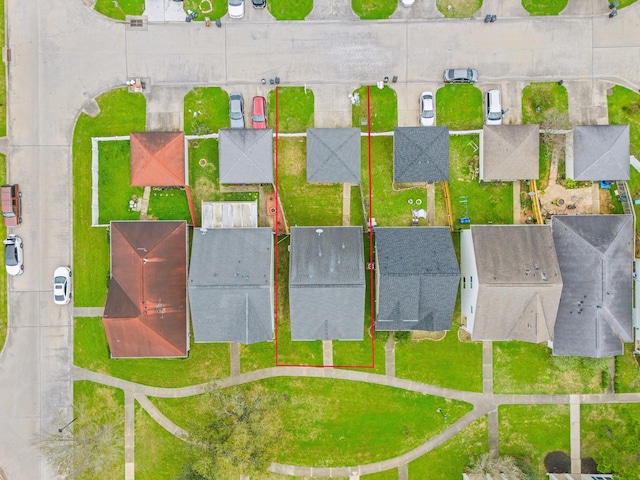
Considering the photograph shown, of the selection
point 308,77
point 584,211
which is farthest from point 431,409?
point 308,77

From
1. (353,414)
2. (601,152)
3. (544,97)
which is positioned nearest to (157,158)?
(353,414)

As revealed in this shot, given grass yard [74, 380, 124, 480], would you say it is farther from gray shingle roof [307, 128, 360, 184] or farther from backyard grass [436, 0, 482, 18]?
backyard grass [436, 0, 482, 18]

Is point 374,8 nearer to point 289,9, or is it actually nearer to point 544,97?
point 289,9

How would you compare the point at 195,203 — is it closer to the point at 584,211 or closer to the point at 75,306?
the point at 75,306

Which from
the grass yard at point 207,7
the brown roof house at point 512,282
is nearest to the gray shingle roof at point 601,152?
the brown roof house at point 512,282

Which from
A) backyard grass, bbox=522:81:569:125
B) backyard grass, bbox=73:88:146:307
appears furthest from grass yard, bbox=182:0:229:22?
backyard grass, bbox=522:81:569:125

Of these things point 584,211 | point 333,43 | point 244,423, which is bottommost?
point 244,423
